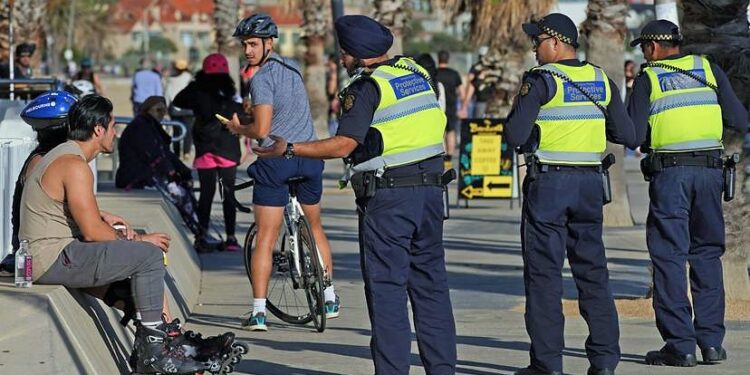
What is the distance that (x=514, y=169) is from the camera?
19.4m

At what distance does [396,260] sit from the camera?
7445 millimetres

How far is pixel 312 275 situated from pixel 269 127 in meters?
0.96

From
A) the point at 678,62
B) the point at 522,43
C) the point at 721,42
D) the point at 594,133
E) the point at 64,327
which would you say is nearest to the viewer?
the point at 64,327

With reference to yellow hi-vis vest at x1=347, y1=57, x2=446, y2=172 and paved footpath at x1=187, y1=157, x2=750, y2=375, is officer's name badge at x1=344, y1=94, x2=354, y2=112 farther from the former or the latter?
paved footpath at x1=187, y1=157, x2=750, y2=375

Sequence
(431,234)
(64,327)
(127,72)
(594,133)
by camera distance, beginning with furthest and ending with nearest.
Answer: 1. (127,72)
2. (594,133)
3. (431,234)
4. (64,327)

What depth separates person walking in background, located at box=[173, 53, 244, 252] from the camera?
45.7 feet

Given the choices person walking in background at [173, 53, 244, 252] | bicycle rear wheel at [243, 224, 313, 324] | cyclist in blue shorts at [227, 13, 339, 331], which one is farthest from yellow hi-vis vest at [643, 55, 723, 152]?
person walking in background at [173, 53, 244, 252]

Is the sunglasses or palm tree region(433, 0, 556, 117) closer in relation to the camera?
the sunglasses

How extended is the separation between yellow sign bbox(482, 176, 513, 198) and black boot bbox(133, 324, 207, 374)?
12.0 metres

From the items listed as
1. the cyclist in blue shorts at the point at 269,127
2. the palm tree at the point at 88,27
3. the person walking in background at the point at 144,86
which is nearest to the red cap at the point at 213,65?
the cyclist in blue shorts at the point at 269,127

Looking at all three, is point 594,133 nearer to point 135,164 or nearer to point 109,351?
point 109,351

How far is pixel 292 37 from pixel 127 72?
33888mm

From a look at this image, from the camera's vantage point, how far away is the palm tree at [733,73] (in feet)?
35.1

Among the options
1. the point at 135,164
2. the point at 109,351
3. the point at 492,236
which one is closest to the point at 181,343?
the point at 109,351
